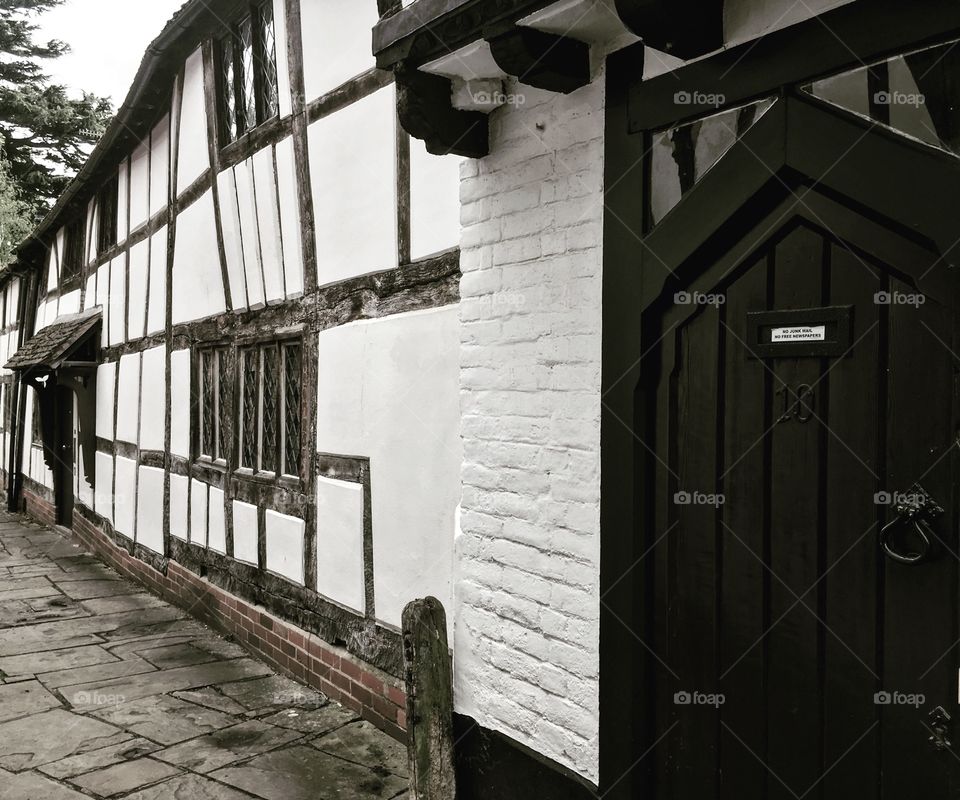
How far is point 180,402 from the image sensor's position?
271 inches

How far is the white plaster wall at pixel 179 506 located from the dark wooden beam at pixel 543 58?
201 inches

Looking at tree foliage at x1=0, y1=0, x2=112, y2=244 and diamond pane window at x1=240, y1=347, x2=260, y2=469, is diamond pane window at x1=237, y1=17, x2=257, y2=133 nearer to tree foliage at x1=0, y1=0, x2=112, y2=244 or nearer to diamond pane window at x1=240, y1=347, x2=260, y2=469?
diamond pane window at x1=240, y1=347, x2=260, y2=469

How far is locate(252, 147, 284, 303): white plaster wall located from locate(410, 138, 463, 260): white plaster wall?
5.33 ft

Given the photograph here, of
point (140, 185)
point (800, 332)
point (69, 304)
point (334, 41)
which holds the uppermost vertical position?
point (140, 185)

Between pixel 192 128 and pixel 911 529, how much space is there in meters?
6.24

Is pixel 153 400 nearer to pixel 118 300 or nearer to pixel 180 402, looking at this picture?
pixel 180 402

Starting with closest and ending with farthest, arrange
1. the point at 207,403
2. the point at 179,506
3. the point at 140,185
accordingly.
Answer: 1. the point at 207,403
2. the point at 179,506
3. the point at 140,185

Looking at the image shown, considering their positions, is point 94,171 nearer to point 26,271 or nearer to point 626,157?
point 26,271

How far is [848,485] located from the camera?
2.01 m

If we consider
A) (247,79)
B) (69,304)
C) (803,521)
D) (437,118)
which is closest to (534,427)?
(803,521)

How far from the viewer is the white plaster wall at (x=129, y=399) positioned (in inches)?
318

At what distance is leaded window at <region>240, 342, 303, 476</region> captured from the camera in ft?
16.8

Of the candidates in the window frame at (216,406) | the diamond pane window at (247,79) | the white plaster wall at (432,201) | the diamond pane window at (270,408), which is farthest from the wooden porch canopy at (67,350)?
A: the white plaster wall at (432,201)

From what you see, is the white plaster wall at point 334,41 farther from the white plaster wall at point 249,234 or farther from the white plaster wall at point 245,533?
the white plaster wall at point 245,533
